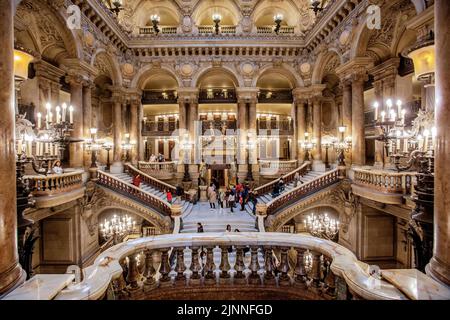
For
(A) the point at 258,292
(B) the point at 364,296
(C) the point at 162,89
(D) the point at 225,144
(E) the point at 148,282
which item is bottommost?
(A) the point at 258,292

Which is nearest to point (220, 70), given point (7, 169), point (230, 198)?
point (230, 198)

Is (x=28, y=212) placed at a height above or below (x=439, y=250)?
below

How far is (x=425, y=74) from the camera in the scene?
387cm

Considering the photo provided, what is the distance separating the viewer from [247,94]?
62.5 feet

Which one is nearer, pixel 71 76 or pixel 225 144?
pixel 71 76

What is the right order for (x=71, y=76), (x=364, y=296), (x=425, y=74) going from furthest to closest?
1. (x=71, y=76)
2. (x=425, y=74)
3. (x=364, y=296)

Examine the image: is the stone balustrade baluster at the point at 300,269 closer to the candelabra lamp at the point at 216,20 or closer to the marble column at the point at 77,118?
the marble column at the point at 77,118

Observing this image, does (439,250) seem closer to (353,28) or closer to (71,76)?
(353,28)

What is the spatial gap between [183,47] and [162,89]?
533cm

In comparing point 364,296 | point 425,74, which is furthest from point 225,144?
point 364,296

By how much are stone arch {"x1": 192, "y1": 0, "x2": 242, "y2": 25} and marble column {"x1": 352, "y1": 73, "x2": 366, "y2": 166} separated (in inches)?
423

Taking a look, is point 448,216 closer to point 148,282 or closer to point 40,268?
point 148,282

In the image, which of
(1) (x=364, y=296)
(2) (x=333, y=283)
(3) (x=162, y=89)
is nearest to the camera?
(1) (x=364, y=296)

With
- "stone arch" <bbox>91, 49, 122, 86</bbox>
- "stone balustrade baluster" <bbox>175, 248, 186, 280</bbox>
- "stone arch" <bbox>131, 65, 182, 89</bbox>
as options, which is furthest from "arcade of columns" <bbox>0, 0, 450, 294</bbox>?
"stone balustrade baluster" <bbox>175, 248, 186, 280</bbox>
